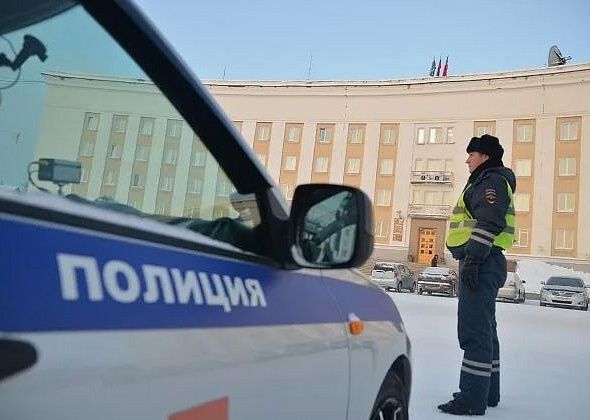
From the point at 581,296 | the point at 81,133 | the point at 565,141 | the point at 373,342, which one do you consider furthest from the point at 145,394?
the point at 565,141

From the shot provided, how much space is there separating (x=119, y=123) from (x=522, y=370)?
20.2 ft

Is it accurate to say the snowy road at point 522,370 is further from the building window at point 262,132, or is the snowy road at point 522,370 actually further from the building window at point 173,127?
the building window at point 262,132

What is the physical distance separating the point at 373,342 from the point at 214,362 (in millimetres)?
1081

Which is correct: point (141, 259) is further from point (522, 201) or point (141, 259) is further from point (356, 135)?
point (356, 135)

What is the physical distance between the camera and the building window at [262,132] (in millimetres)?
47250

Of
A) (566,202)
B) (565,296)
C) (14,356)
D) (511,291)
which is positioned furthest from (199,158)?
(566,202)

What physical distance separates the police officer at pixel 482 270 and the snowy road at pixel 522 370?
253 mm

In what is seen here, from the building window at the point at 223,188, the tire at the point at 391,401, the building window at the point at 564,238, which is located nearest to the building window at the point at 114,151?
the building window at the point at 223,188

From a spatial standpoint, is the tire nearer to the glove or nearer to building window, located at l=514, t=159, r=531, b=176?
the glove

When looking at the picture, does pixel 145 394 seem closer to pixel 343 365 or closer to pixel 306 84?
pixel 343 365

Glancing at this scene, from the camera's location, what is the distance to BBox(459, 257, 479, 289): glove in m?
4.09

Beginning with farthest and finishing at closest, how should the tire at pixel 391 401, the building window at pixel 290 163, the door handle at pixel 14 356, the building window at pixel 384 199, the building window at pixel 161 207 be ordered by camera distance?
the building window at pixel 290 163 → the building window at pixel 384 199 → the tire at pixel 391 401 → the building window at pixel 161 207 → the door handle at pixel 14 356

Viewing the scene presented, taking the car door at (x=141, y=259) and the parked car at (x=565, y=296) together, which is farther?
the parked car at (x=565, y=296)

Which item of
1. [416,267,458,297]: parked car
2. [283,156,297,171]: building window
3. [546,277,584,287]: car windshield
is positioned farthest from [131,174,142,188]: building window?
[283,156,297,171]: building window
